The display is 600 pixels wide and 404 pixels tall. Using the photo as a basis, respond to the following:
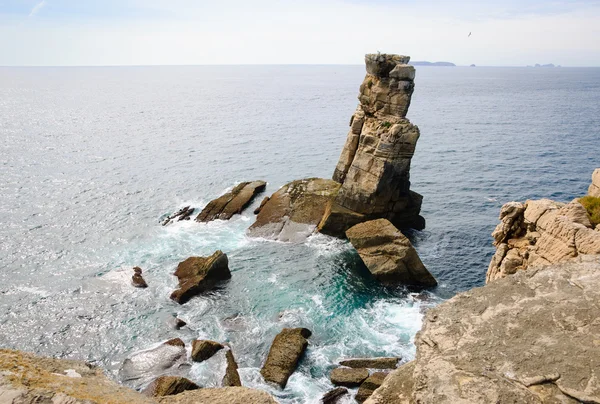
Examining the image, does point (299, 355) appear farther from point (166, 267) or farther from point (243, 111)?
point (243, 111)

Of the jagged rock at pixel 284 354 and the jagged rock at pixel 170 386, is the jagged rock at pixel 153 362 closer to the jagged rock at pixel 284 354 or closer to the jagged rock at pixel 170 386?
the jagged rock at pixel 170 386

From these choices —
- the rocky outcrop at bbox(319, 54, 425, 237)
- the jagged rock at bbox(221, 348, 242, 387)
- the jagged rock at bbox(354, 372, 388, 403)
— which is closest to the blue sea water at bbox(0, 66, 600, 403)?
the jagged rock at bbox(221, 348, 242, 387)

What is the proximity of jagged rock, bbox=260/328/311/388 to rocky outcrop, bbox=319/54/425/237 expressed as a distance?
17.5 metres

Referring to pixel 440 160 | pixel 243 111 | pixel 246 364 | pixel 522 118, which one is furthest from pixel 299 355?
pixel 243 111

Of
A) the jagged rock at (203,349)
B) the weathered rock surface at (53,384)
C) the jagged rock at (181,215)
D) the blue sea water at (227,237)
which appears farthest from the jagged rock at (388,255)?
the weathered rock surface at (53,384)

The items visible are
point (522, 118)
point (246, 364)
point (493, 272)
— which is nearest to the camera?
point (493, 272)

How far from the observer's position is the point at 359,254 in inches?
1580

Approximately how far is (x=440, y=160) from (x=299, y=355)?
177 feet

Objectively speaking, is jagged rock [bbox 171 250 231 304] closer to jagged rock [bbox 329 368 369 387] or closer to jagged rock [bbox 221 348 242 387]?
jagged rock [bbox 221 348 242 387]

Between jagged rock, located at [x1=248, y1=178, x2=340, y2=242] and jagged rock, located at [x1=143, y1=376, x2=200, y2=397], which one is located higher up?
jagged rock, located at [x1=248, y1=178, x2=340, y2=242]

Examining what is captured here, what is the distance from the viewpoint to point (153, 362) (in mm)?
28453

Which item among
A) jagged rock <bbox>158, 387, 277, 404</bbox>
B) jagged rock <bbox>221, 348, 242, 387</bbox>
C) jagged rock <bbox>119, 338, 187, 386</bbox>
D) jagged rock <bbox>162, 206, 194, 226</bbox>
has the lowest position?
jagged rock <bbox>119, 338, 187, 386</bbox>

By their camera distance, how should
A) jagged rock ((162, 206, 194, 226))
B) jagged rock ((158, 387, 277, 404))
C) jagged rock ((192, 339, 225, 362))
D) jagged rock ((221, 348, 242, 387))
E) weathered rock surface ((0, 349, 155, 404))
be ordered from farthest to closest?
jagged rock ((162, 206, 194, 226)), jagged rock ((192, 339, 225, 362)), jagged rock ((221, 348, 242, 387)), jagged rock ((158, 387, 277, 404)), weathered rock surface ((0, 349, 155, 404))

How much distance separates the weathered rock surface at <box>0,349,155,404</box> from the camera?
9.42 metres
